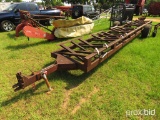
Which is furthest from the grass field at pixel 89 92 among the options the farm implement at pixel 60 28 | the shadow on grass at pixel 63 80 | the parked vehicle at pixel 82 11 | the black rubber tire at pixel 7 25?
the parked vehicle at pixel 82 11

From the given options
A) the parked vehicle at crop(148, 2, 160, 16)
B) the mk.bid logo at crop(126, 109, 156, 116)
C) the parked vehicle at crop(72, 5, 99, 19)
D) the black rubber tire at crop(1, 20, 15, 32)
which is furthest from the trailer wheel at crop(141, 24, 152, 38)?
the parked vehicle at crop(148, 2, 160, 16)

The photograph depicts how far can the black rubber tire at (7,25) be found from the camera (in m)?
8.92

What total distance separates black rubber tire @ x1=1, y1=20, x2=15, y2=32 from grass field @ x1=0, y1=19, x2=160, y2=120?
5262mm

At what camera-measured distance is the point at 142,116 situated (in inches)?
97.7

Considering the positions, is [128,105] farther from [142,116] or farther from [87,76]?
[87,76]

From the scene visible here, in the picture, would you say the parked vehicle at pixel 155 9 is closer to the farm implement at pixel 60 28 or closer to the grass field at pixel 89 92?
the farm implement at pixel 60 28

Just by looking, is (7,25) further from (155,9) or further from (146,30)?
(155,9)

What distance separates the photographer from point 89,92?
3.04m

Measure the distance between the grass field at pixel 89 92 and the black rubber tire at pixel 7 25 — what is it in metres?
5.26

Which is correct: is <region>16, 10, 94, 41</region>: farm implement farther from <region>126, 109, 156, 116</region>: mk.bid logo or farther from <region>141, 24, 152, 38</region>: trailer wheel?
<region>126, 109, 156, 116</region>: mk.bid logo

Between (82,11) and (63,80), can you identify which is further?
(82,11)

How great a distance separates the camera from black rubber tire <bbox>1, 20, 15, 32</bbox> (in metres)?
8.92

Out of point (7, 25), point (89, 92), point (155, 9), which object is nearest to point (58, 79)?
point (89, 92)

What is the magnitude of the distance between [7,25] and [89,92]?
8.35 metres
